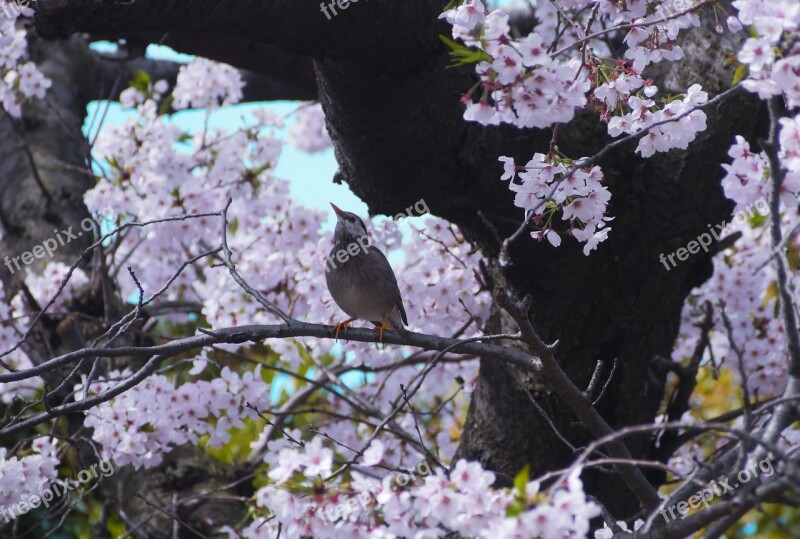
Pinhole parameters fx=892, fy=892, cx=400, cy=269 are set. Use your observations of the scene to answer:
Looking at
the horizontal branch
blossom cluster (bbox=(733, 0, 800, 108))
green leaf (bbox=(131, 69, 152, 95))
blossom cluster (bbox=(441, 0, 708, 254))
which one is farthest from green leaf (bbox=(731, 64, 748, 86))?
green leaf (bbox=(131, 69, 152, 95))

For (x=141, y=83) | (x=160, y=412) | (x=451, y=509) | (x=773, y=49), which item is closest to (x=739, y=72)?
(x=773, y=49)

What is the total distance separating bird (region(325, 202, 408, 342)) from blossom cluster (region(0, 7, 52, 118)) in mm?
1962

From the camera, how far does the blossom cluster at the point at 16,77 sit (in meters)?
4.57

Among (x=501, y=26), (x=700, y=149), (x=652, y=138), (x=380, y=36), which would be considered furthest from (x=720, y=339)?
(x=501, y=26)

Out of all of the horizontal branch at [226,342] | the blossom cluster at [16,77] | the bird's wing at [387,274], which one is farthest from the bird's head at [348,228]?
the blossom cluster at [16,77]

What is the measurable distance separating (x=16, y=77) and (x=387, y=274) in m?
2.37

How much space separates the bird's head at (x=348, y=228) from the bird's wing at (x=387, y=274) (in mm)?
221

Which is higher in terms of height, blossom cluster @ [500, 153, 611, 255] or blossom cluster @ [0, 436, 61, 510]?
blossom cluster @ [500, 153, 611, 255]

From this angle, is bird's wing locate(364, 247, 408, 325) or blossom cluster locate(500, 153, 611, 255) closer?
blossom cluster locate(500, 153, 611, 255)

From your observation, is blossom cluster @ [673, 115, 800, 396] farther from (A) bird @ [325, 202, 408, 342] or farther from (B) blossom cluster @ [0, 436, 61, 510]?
(B) blossom cluster @ [0, 436, 61, 510]

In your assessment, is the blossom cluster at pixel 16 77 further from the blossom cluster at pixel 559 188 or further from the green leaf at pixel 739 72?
the green leaf at pixel 739 72

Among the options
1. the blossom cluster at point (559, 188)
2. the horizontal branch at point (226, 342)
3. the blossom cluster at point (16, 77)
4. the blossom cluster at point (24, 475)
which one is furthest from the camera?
the blossom cluster at point (16, 77)

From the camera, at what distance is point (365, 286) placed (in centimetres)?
392

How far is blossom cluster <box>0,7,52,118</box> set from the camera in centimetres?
457
